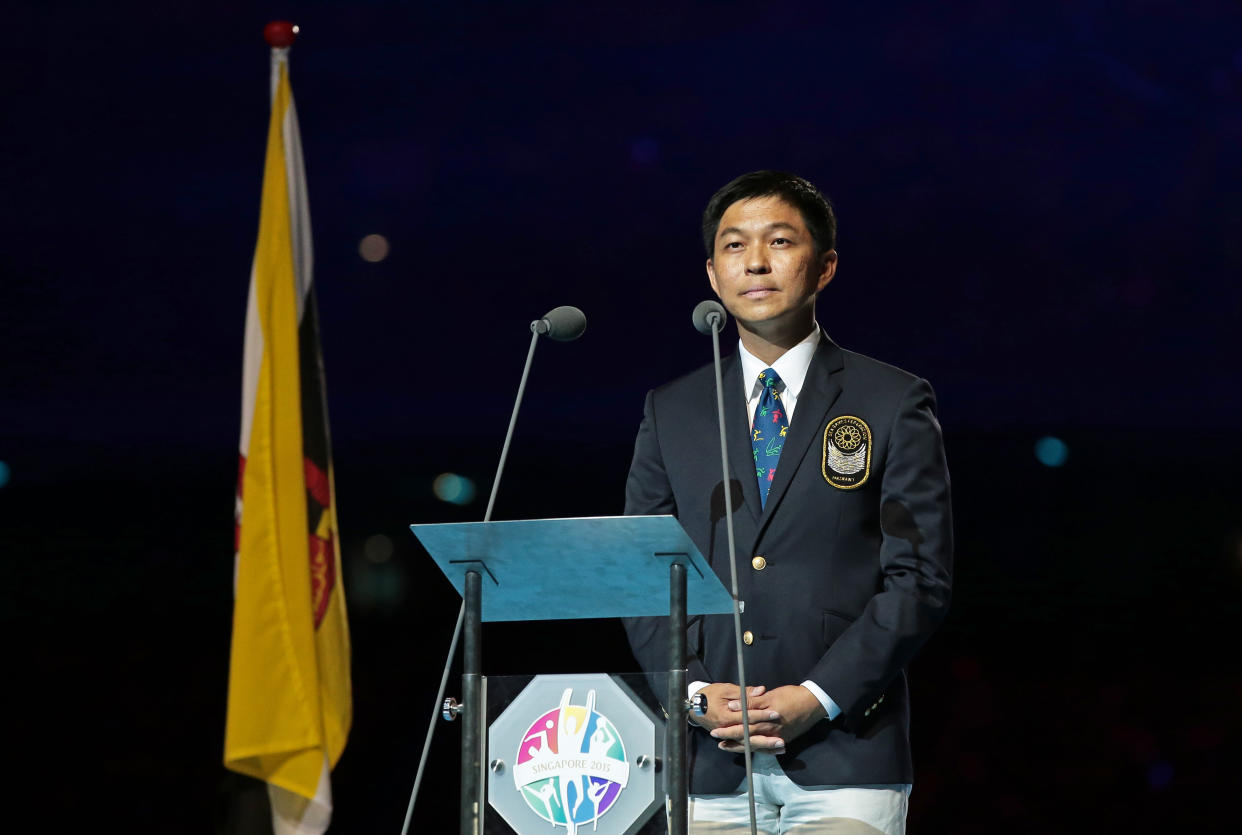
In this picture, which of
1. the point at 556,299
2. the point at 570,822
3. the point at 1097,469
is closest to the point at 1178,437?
the point at 1097,469

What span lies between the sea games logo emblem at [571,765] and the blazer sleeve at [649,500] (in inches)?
15.5

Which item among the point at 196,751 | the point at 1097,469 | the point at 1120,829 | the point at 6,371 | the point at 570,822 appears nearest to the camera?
the point at 570,822

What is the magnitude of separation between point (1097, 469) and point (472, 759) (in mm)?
3976

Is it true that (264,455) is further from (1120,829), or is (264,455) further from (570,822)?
(1120,829)

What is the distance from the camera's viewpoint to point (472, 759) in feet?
6.85

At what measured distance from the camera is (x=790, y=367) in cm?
257

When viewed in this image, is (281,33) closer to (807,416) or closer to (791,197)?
(791,197)

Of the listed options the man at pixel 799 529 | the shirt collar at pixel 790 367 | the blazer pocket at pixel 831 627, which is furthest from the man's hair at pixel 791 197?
the blazer pocket at pixel 831 627

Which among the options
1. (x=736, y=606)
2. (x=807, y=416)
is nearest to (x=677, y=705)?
(x=736, y=606)

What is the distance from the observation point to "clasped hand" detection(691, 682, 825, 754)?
2264mm

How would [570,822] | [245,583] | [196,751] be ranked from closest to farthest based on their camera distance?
[570,822]
[245,583]
[196,751]

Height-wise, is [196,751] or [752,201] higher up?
[752,201]

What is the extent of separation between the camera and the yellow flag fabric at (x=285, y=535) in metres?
2.23

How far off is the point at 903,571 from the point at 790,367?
42 cm
